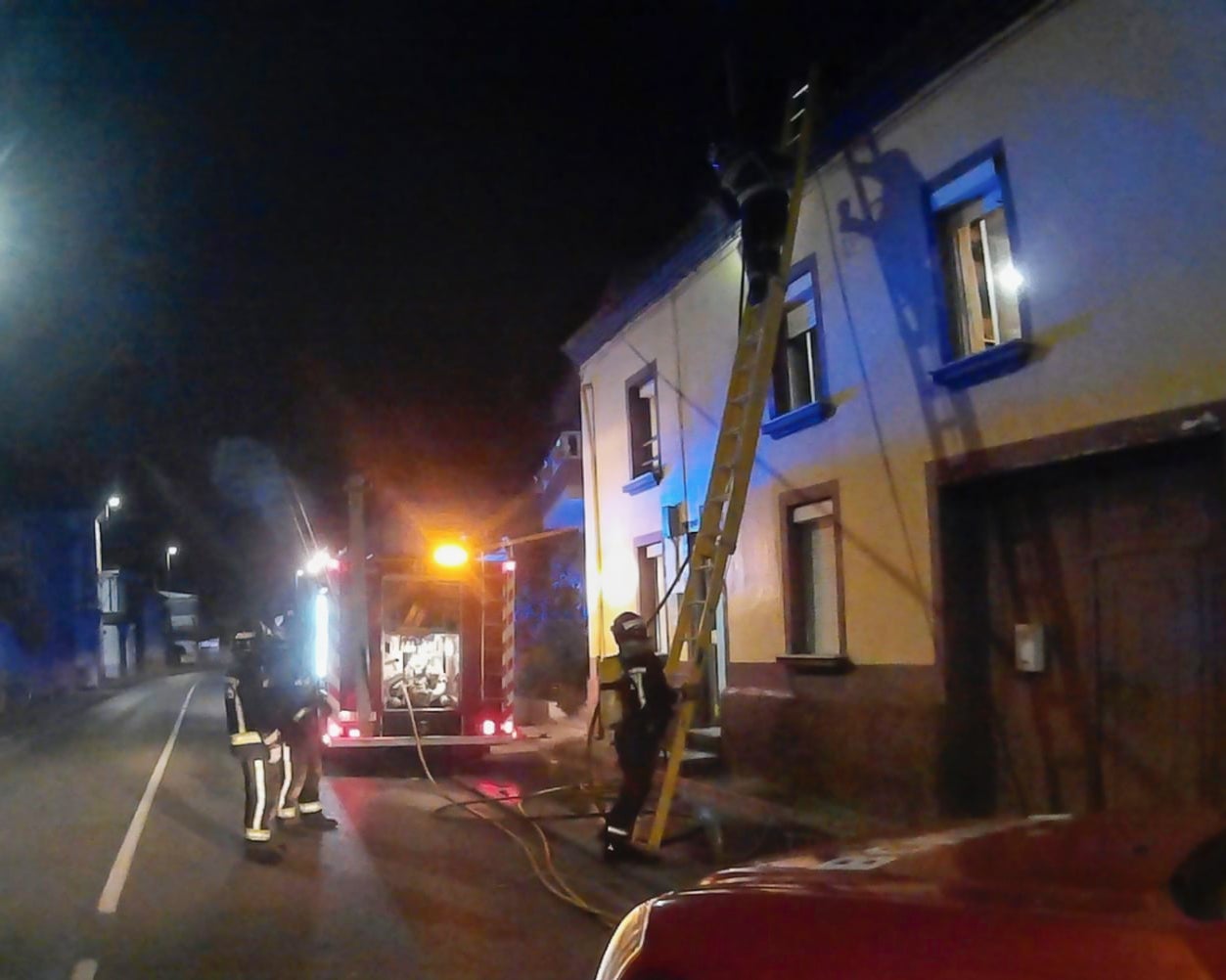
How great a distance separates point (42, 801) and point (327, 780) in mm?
2821

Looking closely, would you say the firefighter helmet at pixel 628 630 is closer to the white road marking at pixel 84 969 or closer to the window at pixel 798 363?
the window at pixel 798 363

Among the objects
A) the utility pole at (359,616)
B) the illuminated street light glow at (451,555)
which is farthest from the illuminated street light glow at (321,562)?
the illuminated street light glow at (451,555)

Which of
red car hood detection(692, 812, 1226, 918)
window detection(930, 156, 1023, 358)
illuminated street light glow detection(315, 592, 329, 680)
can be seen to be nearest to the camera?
red car hood detection(692, 812, 1226, 918)

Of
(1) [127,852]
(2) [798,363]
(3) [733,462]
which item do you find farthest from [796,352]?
(1) [127,852]

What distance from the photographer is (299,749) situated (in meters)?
9.86

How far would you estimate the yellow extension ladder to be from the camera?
8.97m

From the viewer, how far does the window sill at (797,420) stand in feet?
35.9

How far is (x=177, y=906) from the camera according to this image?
7395mm

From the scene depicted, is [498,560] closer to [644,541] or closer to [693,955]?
[644,541]

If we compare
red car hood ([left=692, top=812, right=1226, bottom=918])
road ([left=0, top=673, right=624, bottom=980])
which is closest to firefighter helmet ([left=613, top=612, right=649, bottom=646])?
road ([left=0, top=673, right=624, bottom=980])

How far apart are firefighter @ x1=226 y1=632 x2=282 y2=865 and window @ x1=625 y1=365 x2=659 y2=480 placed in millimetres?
6720

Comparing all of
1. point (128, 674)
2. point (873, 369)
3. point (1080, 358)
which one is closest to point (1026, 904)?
point (1080, 358)

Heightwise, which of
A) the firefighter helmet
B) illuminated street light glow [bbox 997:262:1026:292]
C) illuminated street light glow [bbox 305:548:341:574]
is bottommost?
the firefighter helmet

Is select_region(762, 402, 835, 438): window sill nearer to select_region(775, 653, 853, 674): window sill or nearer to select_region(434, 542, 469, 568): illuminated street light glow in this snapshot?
select_region(775, 653, 853, 674): window sill
